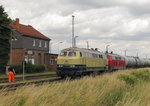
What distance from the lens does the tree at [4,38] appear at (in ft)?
120

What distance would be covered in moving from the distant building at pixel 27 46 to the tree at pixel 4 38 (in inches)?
382

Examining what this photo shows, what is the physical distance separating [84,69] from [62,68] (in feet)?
6.92

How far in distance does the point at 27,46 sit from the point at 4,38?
1504 cm

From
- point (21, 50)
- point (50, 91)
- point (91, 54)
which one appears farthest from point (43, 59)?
point (50, 91)

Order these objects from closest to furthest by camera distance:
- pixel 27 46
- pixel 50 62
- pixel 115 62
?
pixel 115 62
pixel 27 46
pixel 50 62

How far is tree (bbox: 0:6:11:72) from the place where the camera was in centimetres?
3668

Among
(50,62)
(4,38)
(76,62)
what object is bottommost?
(76,62)

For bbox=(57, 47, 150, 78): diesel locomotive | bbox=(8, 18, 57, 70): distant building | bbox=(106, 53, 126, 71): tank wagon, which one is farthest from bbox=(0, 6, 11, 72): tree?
bbox=(57, 47, 150, 78): diesel locomotive

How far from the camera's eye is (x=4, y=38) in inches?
1475

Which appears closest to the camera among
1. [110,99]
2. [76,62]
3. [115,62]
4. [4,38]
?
[110,99]

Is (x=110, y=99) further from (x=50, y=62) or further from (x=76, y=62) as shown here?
(x=50, y=62)

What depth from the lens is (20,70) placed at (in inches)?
1534

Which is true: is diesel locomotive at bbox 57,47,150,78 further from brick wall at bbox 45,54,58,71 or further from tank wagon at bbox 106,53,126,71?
brick wall at bbox 45,54,58,71

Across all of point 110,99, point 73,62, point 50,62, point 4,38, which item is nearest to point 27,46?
point 50,62
